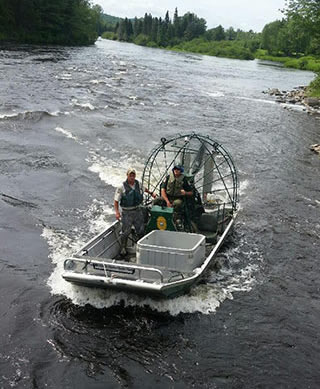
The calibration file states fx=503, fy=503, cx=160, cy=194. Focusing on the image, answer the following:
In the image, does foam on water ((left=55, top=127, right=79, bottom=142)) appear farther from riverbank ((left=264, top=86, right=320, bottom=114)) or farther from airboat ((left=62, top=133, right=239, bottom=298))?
riverbank ((left=264, top=86, right=320, bottom=114))

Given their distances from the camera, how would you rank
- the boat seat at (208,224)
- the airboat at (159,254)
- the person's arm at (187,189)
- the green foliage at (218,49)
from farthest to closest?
the green foliage at (218,49)
the boat seat at (208,224)
the person's arm at (187,189)
the airboat at (159,254)

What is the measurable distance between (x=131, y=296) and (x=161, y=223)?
79.0 inches

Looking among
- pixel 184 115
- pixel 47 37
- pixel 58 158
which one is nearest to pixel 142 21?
pixel 47 37

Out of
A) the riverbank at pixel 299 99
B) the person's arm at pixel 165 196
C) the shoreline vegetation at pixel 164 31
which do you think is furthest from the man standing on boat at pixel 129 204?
the shoreline vegetation at pixel 164 31

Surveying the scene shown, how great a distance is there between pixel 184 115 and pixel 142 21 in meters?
141

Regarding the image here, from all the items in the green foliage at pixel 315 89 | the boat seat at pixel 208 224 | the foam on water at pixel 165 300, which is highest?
the boat seat at pixel 208 224

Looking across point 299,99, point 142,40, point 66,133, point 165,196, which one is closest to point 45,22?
point 299,99

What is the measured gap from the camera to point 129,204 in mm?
11203

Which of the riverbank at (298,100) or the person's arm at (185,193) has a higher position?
the person's arm at (185,193)

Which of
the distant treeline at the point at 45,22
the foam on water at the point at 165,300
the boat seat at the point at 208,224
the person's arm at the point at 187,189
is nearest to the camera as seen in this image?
the foam on water at the point at 165,300

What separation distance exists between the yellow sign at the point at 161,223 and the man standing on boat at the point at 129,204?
1.47 feet

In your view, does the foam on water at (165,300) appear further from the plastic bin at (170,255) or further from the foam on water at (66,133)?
the foam on water at (66,133)

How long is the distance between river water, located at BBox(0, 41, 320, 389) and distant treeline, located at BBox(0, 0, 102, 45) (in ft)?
146

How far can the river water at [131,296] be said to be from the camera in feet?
27.8
